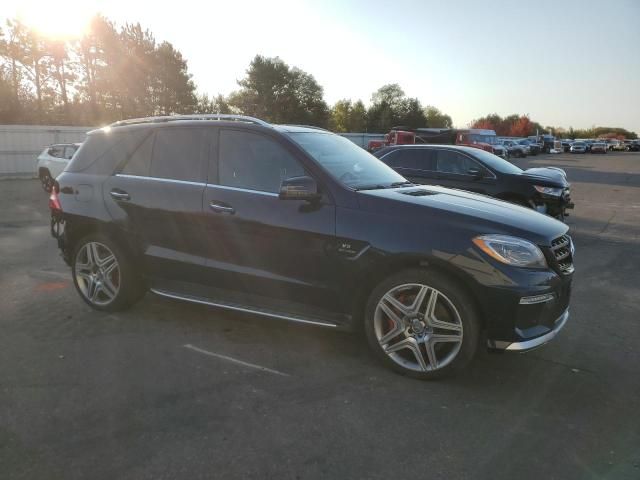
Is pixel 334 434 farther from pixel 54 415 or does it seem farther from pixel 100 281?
pixel 100 281

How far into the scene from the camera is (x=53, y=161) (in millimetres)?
16562

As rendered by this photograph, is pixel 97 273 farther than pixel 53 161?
No

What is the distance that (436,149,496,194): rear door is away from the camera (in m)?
9.05

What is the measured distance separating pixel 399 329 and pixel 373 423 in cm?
74

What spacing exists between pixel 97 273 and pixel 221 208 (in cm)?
161

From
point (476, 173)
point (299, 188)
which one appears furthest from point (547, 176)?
point (299, 188)

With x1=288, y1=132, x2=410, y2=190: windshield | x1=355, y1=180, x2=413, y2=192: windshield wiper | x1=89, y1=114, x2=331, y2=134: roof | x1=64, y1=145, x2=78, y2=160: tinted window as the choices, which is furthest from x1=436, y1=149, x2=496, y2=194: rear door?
x1=64, y1=145, x2=78, y2=160: tinted window

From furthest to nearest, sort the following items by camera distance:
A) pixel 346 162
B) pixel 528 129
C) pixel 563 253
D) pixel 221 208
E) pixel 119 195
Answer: pixel 528 129, pixel 119 195, pixel 346 162, pixel 221 208, pixel 563 253

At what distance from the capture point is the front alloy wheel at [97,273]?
463 centimetres

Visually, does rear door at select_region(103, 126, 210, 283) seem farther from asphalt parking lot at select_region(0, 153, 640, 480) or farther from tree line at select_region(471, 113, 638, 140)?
tree line at select_region(471, 113, 638, 140)

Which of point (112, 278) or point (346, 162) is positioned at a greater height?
point (346, 162)

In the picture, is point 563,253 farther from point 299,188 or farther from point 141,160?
point 141,160

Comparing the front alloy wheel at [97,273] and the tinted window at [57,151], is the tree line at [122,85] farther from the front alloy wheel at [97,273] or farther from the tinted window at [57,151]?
the front alloy wheel at [97,273]

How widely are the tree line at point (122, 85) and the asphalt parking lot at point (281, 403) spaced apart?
37327 mm
